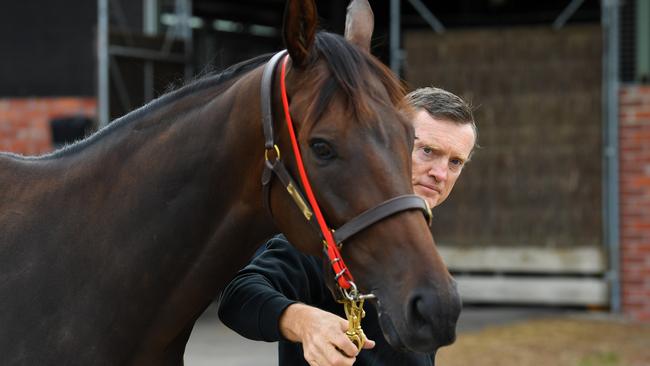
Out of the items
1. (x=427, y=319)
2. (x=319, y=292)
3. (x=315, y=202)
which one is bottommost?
(x=319, y=292)

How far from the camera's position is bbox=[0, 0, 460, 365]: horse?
2385mm

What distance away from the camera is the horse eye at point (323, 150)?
7.78 feet

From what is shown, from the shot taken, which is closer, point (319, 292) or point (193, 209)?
point (193, 209)

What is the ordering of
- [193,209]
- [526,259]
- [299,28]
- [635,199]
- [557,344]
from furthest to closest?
[526,259] < [635,199] < [557,344] < [193,209] < [299,28]

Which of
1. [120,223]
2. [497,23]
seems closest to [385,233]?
[120,223]

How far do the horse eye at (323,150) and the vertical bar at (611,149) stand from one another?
7.62 metres

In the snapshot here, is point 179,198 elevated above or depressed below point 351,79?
below

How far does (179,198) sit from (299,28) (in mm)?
550

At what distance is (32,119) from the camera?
993cm

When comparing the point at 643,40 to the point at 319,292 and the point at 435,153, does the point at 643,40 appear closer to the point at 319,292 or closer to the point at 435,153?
the point at 435,153

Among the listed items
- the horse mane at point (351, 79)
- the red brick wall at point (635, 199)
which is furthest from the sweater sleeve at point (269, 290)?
the red brick wall at point (635, 199)

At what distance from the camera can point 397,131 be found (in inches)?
94.6

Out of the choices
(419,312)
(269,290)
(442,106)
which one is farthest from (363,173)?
(442,106)

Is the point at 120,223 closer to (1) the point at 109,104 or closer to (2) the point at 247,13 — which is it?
(1) the point at 109,104
